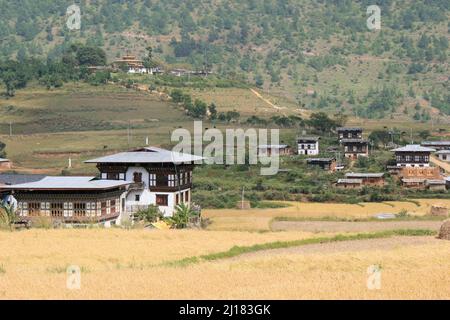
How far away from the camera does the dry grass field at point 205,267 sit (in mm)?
29391

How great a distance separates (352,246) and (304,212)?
24.3 metres

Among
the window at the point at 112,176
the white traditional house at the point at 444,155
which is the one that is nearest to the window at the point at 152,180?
the window at the point at 112,176

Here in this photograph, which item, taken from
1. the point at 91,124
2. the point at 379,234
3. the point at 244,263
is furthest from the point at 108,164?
the point at 91,124

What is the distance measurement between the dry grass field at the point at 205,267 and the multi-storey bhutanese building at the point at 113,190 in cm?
718

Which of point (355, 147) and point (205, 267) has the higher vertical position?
point (205, 267)

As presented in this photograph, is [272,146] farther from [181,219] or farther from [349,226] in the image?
[181,219]

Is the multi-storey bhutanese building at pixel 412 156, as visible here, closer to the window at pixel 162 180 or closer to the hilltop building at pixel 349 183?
the hilltop building at pixel 349 183

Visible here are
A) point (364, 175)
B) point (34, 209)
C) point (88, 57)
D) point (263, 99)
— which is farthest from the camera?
point (88, 57)

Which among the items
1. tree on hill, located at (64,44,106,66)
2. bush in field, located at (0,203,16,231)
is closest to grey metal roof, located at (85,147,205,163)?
bush in field, located at (0,203,16,231)

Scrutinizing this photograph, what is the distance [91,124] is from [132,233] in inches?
3031

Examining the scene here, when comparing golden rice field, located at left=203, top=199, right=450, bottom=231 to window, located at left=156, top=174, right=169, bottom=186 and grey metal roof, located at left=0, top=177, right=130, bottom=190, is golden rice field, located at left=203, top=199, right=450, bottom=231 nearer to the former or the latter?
window, located at left=156, top=174, right=169, bottom=186

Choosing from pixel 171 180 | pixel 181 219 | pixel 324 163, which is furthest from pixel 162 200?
pixel 324 163

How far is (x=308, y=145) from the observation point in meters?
109
